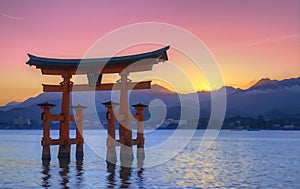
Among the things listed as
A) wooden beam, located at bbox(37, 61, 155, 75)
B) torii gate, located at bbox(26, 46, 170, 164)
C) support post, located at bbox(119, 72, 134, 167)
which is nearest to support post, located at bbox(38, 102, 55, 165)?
torii gate, located at bbox(26, 46, 170, 164)

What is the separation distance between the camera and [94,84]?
77.8 ft

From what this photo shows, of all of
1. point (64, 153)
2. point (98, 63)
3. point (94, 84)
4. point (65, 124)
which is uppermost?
point (98, 63)

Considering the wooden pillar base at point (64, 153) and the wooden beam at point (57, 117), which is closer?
the wooden beam at point (57, 117)

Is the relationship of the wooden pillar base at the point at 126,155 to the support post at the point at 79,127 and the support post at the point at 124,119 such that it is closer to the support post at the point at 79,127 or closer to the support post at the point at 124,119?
the support post at the point at 124,119

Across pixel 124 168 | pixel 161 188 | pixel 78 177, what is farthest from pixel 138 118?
pixel 161 188

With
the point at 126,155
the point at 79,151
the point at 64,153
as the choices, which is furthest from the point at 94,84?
the point at 79,151

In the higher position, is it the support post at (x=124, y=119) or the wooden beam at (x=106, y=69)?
the wooden beam at (x=106, y=69)

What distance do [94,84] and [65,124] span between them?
267 cm

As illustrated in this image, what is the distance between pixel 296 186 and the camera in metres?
17.4

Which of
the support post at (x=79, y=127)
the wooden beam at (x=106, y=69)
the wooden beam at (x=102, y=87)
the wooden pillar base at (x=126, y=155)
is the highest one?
the wooden beam at (x=106, y=69)

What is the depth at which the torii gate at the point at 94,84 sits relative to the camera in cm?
2216

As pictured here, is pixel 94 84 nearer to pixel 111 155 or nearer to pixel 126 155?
pixel 111 155

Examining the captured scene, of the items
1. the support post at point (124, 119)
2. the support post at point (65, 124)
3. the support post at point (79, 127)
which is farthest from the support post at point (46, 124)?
the support post at point (124, 119)

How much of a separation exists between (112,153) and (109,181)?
6222 millimetres
